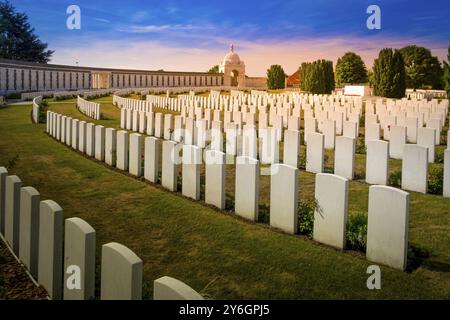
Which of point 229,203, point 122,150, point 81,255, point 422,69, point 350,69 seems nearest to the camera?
point 81,255

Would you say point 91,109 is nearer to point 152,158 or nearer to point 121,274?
point 152,158

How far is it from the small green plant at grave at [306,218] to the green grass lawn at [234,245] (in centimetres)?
17

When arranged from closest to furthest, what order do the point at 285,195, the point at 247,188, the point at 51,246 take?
the point at 51,246 → the point at 285,195 → the point at 247,188

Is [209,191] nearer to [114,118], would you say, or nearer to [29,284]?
[29,284]

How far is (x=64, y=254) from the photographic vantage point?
163 inches

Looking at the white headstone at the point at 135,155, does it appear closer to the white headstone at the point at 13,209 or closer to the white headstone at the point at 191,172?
the white headstone at the point at 191,172

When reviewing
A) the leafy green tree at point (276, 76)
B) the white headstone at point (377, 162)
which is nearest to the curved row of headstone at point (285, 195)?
the white headstone at point (377, 162)

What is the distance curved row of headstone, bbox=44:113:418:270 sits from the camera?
514 centimetres

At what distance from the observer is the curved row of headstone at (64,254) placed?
9.86ft

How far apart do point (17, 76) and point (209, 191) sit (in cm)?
5458

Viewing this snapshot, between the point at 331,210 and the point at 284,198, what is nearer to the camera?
the point at 331,210

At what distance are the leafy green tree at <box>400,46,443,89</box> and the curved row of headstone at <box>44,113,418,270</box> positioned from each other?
70674mm

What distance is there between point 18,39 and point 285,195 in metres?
75.3

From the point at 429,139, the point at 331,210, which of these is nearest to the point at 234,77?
the point at 429,139
